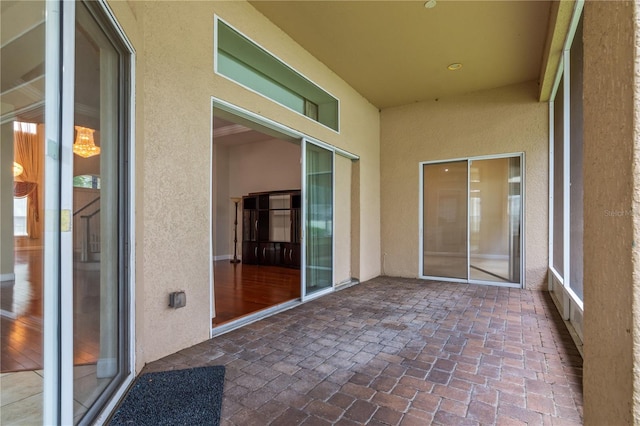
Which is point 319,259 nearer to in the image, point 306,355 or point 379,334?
point 379,334

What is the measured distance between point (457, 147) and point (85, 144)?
5.66m

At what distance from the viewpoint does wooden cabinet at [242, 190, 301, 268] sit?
766 cm

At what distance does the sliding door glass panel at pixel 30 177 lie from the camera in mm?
1424

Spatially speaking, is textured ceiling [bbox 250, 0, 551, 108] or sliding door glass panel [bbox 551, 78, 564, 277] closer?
textured ceiling [bbox 250, 0, 551, 108]

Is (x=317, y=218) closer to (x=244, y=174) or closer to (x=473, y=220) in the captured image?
(x=473, y=220)

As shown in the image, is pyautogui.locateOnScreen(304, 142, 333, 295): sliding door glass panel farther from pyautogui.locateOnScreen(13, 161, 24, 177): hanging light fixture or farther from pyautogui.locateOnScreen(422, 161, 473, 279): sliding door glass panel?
pyautogui.locateOnScreen(13, 161, 24, 177): hanging light fixture

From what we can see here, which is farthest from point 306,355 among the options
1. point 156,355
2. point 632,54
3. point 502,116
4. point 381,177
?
point 502,116

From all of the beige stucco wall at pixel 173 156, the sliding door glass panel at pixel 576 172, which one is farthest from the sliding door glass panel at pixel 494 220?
the beige stucco wall at pixel 173 156

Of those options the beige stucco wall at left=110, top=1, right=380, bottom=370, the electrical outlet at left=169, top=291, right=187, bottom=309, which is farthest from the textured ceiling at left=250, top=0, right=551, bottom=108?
the electrical outlet at left=169, top=291, right=187, bottom=309

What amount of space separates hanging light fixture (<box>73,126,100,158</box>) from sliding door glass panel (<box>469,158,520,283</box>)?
5.67m

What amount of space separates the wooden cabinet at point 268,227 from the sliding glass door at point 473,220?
3.23 m

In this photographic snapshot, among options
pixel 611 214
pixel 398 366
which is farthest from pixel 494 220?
pixel 611 214

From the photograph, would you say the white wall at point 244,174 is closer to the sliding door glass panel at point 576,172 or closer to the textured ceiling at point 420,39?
the textured ceiling at point 420,39

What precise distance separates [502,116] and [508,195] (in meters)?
1.39
